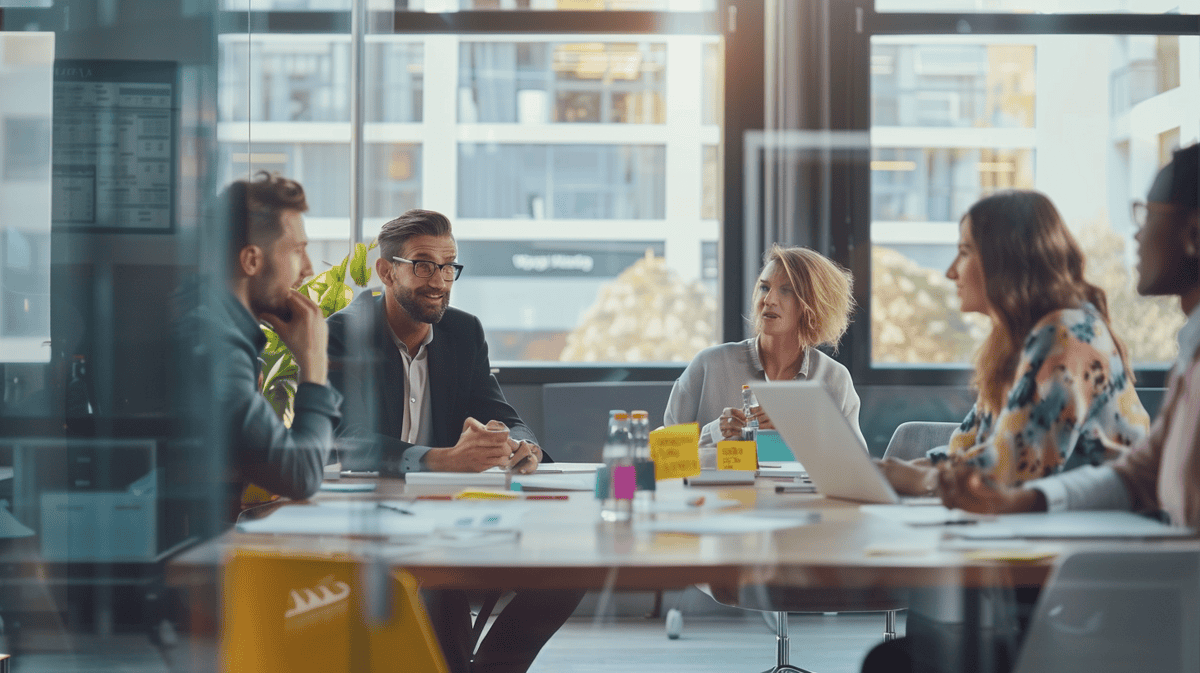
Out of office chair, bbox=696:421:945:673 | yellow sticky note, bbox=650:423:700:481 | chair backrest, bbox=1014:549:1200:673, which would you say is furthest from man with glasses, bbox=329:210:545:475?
chair backrest, bbox=1014:549:1200:673

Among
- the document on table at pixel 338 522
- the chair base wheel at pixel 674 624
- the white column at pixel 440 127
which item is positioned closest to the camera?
the document on table at pixel 338 522

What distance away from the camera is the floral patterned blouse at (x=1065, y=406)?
1250mm

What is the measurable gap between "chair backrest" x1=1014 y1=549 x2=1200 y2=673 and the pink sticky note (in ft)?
1.91

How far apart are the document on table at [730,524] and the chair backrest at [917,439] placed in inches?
40.0

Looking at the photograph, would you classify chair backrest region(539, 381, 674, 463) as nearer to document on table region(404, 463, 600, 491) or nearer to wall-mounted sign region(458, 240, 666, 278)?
wall-mounted sign region(458, 240, 666, 278)

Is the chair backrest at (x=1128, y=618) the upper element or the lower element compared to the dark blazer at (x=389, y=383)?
lower

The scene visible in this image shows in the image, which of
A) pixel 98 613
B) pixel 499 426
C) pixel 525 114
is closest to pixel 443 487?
pixel 499 426

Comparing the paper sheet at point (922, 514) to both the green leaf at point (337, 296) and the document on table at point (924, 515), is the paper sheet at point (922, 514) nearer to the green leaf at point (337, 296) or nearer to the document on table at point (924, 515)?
the document on table at point (924, 515)

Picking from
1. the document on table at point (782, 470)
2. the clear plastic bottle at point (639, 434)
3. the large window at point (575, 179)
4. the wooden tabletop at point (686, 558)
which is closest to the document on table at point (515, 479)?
the clear plastic bottle at point (639, 434)

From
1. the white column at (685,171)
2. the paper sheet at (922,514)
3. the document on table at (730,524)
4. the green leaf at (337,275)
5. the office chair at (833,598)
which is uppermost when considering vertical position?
the white column at (685,171)

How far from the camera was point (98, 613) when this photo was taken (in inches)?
61.1

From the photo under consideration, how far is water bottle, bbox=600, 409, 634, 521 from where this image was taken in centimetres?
139

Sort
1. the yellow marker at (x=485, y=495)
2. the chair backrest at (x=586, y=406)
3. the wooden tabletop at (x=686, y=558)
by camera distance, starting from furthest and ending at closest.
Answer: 1. the chair backrest at (x=586, y=406)
2. the yellow marker at (x=485, y=495)
3. the wooden tabletop at (x=686, y=558)

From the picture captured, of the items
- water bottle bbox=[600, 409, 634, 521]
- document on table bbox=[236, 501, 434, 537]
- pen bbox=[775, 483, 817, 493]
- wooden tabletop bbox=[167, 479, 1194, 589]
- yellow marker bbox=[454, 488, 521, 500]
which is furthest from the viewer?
pen bbox=[775, 483, 817, 493]
